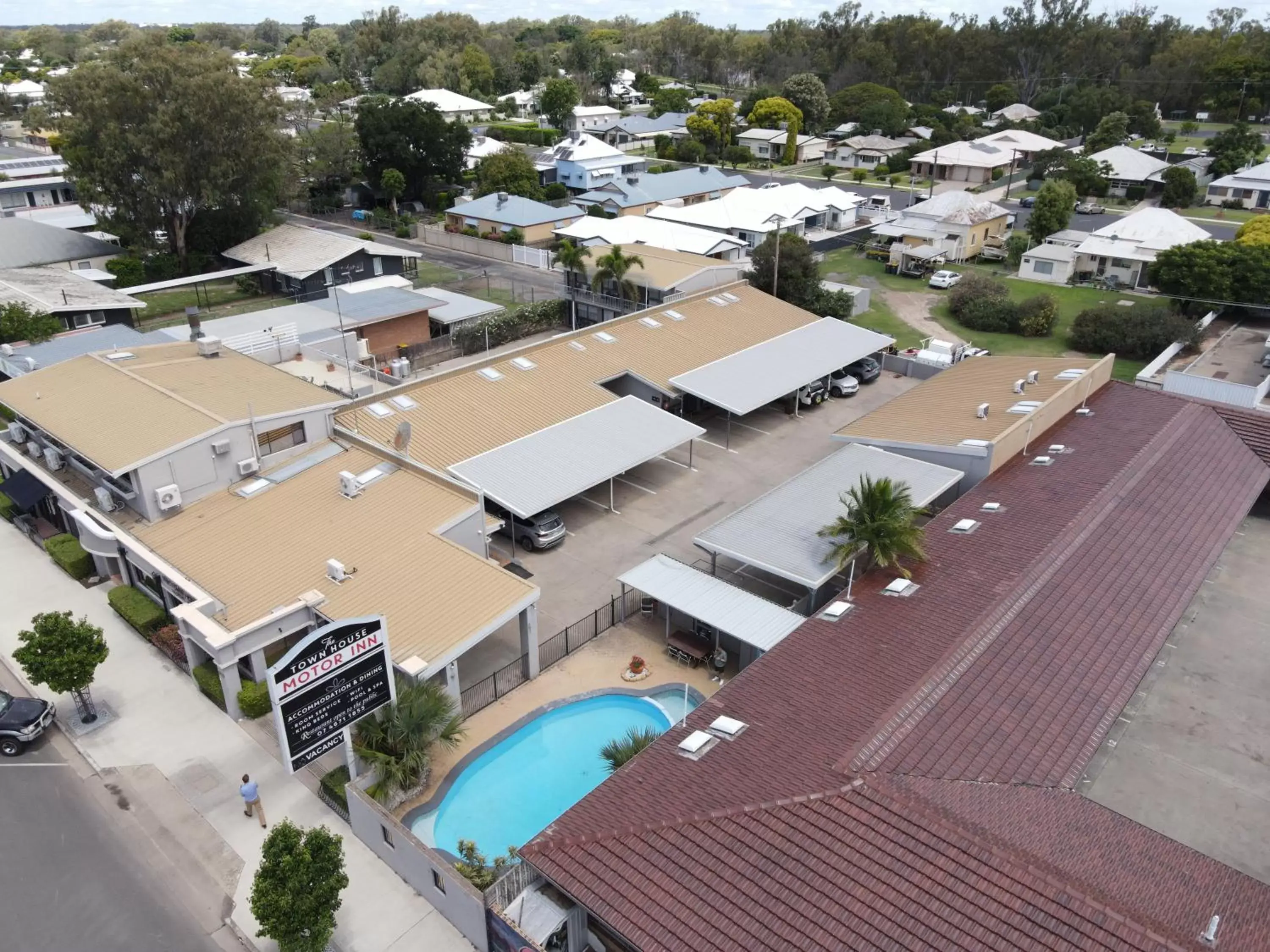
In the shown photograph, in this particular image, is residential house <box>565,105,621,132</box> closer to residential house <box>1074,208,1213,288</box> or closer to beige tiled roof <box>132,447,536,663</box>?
residential house <box>1074,208,1213,288</box>

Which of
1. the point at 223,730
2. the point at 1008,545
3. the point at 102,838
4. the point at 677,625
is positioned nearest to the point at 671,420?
the point at 677,625

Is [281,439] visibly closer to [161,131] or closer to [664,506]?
[664,506]

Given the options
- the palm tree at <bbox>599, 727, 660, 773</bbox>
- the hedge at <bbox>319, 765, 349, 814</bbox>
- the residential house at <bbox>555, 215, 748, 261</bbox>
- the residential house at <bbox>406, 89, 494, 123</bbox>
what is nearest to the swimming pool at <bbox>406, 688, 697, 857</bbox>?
the palm tree at <bbox>599, 727, 660, 773</bbox>

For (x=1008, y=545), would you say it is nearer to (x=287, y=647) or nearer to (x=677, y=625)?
(x=677, y=625)

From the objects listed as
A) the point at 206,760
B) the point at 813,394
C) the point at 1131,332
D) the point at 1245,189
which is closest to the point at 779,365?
the point at 813,394

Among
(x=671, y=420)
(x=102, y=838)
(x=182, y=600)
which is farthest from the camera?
(x=671, y=420)

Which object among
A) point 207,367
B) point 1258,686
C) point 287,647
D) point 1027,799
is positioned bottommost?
point 1258,686

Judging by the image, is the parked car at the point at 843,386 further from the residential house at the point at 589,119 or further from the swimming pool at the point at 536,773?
the residential house at the point at 589,119
